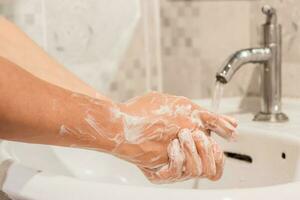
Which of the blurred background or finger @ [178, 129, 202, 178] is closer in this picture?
finger @ [178, 129, 202, 178]

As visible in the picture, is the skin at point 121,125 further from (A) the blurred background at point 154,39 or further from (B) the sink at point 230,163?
(A) the blurred background at point 154,39

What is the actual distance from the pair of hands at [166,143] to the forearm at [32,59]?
0.16m

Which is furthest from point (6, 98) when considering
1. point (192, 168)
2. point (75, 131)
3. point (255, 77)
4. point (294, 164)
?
point (255, 77)

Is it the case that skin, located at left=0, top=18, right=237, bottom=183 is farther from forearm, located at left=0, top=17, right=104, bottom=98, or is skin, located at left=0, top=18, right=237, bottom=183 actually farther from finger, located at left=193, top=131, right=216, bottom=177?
forearm, located at left=0, top=17, right=104, bottom=98

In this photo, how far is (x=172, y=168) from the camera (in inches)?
21.8

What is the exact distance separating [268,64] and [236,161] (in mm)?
166

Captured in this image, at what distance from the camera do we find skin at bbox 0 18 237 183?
19.3 inches

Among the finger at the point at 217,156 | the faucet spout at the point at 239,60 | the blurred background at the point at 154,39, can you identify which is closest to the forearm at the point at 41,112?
the finger at the point at 217,156

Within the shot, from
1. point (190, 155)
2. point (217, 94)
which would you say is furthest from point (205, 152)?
point (217, 94)

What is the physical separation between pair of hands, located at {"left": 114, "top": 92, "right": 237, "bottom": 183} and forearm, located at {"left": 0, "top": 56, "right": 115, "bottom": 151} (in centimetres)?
3

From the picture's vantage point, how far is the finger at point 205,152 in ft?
1.81

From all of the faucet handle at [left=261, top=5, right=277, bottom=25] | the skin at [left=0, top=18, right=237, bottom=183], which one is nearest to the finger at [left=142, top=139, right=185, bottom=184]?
the skin at [left=0, top=18, right=237, bottom=183]

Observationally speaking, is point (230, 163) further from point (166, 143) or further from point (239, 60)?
point (166, 143)

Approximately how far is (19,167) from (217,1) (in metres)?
0.62
